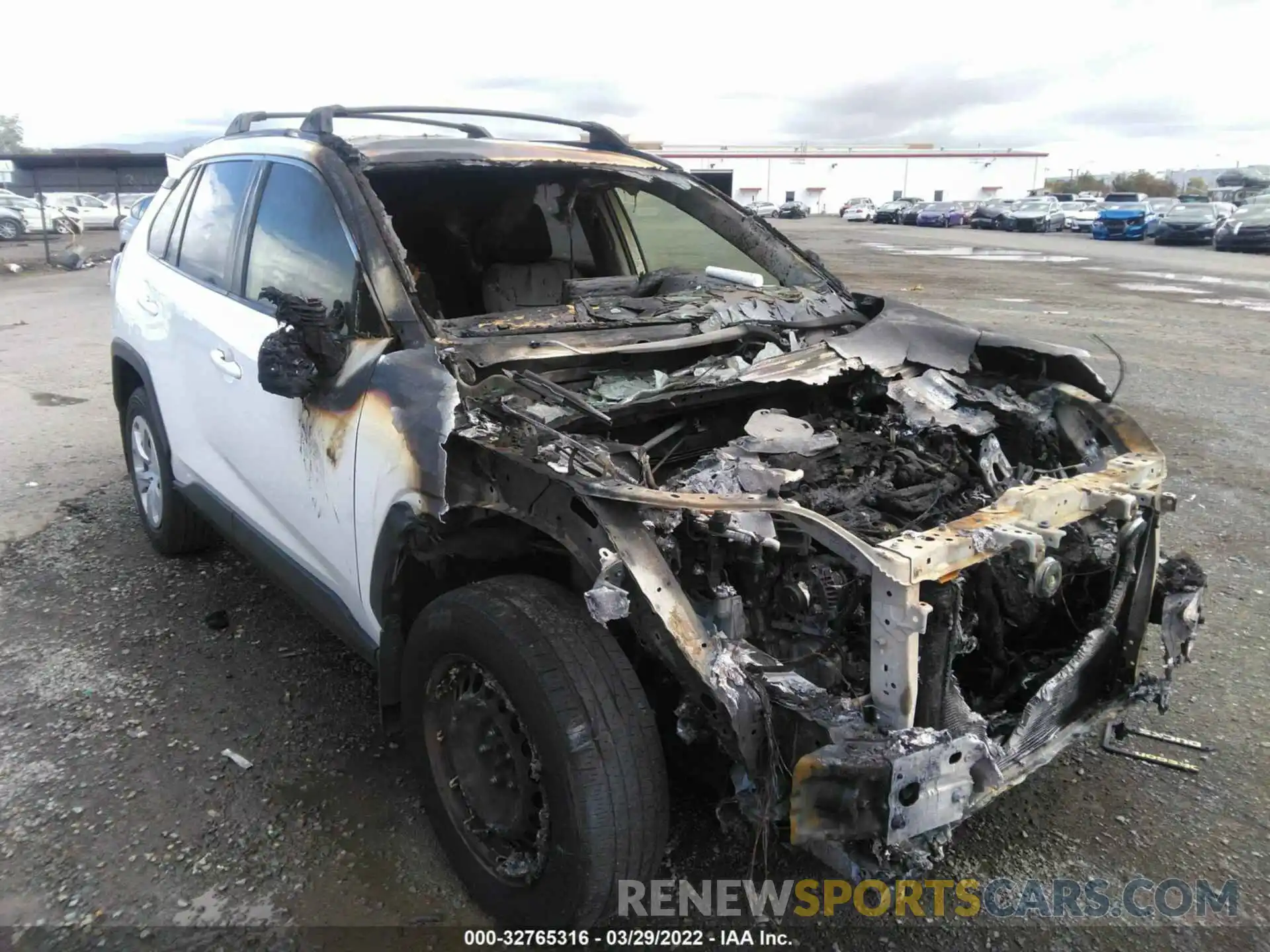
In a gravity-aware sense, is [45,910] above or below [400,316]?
below

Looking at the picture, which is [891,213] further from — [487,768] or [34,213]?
[487,768]

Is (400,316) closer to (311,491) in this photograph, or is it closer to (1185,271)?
(311,491)

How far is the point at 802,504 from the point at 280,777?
189 cm

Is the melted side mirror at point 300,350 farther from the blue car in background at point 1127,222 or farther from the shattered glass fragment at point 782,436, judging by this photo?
the blue car in background at point 1127,222

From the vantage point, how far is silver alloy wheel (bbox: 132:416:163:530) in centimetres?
432

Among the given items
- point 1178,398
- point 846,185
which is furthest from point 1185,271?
point 846,185

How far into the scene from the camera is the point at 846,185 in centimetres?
7950

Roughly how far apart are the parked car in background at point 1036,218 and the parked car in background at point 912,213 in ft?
24.2

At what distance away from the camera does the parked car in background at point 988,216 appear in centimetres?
3828

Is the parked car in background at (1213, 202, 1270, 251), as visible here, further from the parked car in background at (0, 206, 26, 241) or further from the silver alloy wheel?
the parked car in background at (0, 206, 26, 241)

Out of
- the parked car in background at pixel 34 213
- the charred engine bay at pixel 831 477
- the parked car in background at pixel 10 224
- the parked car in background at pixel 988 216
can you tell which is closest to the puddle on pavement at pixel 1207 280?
the charred engine bay at pixel 831 477

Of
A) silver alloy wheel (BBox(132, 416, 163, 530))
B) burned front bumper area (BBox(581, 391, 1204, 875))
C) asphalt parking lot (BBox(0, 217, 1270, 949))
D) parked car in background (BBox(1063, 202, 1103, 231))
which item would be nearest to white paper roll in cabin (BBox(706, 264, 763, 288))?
burned front bumper area (BBox(581, 391, 1204, 875))

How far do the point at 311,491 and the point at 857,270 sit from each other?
58.0 ft

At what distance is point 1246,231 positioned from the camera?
2314cm
